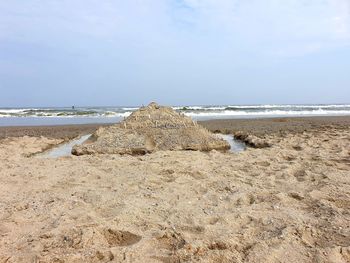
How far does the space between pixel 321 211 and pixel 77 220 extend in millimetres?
2419

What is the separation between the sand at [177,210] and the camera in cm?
286

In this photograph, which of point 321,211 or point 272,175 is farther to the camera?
point 272,175

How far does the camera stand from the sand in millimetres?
2855

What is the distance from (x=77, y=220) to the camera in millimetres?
3492

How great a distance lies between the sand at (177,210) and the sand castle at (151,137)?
1.55m

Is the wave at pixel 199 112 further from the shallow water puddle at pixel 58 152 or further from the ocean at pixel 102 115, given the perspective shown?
the shallow water puddle at pixel 58 152

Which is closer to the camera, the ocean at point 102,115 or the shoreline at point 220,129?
the shoreline at point 220,129

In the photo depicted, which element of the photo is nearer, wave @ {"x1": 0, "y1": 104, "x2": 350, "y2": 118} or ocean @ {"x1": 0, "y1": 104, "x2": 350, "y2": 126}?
ocean @ {"x1": 0, "y1": 104, "x2": 350, "y2": 126}

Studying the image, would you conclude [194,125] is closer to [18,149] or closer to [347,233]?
[18,149]

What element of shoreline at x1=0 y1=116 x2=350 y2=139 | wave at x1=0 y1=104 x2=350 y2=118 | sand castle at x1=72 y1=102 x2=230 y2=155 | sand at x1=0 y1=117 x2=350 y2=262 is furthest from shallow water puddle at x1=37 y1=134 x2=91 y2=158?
wave at x1=0 y1=104 x2=350 y2=118

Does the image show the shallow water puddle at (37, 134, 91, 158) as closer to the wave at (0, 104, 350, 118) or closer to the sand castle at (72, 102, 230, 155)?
the sand castle at (72, 102, 230, 155)

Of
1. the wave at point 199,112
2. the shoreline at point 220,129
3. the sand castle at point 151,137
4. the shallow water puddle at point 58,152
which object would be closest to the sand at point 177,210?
the shallow water puddle at point 58,152

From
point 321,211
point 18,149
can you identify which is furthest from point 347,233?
point 18,149

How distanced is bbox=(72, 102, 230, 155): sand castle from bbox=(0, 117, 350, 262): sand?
1.55 metres
